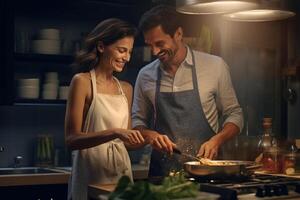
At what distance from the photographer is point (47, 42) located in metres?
3.49

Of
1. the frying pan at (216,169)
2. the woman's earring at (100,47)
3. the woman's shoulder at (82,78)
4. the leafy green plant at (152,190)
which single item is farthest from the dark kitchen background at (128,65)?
the leafy green plant at (152,190)

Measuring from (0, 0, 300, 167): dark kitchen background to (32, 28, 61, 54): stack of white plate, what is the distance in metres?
0.02

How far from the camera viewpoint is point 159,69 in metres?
3.15

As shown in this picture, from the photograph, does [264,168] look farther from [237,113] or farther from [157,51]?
[157,51]

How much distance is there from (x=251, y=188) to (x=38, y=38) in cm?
183

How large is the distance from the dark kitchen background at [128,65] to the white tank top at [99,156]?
1.43 ft

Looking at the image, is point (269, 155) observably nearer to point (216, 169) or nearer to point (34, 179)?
point (216, 169)

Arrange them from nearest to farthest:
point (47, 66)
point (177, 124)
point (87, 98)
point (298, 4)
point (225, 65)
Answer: point (87, 98), point (177, 124), point (225, 65), point (47, 66), point (298, 4)

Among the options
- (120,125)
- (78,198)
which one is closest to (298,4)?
(120,125)

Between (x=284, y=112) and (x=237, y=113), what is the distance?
0.90 metres

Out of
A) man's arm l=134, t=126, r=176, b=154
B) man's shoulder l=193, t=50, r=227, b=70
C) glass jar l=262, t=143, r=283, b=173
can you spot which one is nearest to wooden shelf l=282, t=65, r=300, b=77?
man's shoulder l=193, t=50, r=227, b=70

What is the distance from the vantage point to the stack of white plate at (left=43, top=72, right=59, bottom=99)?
11.4 feet

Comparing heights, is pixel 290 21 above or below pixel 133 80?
above

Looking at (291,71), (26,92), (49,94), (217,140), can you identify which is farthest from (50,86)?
(291,71)
